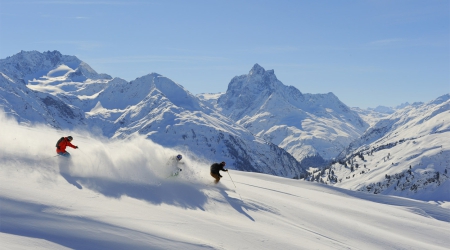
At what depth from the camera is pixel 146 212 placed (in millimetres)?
16062

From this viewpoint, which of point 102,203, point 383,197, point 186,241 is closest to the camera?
point 186,241

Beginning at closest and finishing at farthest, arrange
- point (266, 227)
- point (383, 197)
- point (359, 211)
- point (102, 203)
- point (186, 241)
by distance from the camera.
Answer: point (186, 241), point (102, 203), point (266, 227), point (359, 211), point (383, 197)

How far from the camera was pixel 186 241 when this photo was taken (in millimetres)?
13398

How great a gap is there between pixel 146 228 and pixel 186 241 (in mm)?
1587

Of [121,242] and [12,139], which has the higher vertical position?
[12,139]

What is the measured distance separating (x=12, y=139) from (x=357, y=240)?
2025cm

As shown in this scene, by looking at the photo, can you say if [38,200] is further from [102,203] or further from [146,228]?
[146,228]

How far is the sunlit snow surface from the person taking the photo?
12375mm

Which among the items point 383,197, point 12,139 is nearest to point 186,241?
point 12,139

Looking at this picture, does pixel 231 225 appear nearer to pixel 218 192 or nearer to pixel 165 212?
pixel 165 212

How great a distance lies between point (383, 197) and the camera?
44.6 metres

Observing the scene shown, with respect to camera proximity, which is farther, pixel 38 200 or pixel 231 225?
pixel 231 225

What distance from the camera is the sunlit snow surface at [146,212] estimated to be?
12375 millimetres

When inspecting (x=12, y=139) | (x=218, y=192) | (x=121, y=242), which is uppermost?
(x=12, y=139)
